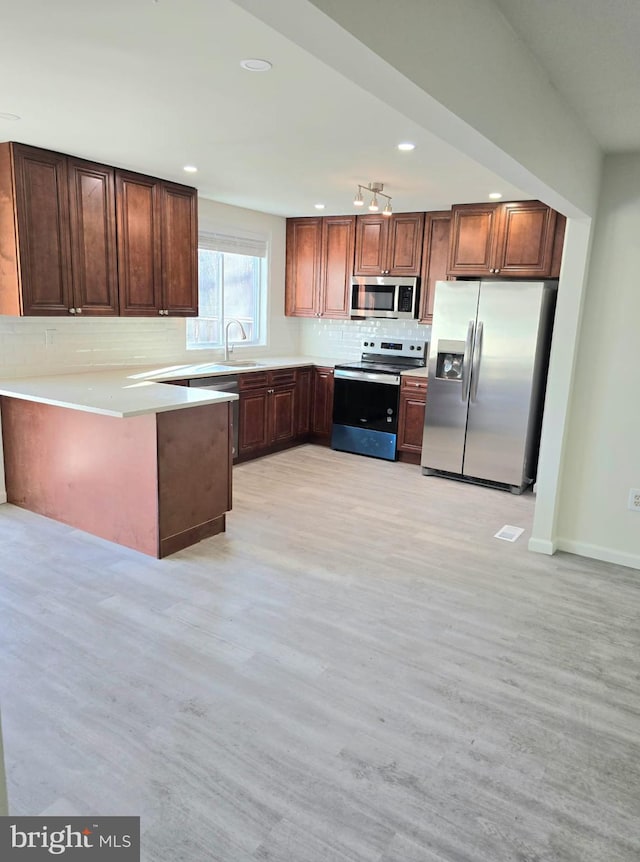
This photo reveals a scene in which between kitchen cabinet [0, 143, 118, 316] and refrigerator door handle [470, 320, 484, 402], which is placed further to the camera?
refrigerator door handle [470, 320, 484, 402]

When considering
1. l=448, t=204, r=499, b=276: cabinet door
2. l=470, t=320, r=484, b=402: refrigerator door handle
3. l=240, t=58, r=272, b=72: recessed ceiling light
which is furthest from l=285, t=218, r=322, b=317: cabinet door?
l=240, t=58, r=272, b=72: recessed ceiling light

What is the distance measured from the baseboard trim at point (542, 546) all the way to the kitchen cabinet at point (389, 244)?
2918 mm

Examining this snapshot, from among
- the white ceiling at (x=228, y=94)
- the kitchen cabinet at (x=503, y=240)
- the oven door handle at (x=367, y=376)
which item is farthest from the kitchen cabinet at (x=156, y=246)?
the kitchen cabinet at (x=503, y=240)

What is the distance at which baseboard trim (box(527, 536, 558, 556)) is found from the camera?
3693 millimetres

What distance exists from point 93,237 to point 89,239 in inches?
1.6

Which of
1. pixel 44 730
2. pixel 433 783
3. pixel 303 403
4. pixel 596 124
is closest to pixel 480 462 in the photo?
pixel 303 403

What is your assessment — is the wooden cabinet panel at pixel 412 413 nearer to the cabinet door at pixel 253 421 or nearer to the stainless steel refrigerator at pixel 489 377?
the stainless steel refrigerator at pixel 489 377

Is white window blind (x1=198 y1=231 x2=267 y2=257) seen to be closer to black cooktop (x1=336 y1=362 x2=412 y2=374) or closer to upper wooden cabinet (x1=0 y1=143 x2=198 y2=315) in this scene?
upper wooden cabinet (x1=0 y1=143 x2=198 y2=315)

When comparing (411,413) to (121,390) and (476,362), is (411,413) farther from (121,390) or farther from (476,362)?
(121,390)

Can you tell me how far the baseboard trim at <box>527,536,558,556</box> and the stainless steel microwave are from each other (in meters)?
2.71

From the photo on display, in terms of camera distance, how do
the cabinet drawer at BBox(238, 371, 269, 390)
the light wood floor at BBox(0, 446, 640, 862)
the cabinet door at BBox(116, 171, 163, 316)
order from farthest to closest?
the cabinet drawer at BBox(238, 371, 269, 390)
the cabinet door at BBox(116, 171, 163, 316)
the light wood floor at BBox(0, 446, 640, 862)

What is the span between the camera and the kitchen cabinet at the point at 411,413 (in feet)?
17.8

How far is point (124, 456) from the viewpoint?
346 cm

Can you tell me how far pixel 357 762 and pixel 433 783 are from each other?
0.25m
